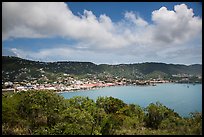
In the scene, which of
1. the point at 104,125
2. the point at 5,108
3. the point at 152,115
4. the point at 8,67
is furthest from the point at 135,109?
the point at 8,67

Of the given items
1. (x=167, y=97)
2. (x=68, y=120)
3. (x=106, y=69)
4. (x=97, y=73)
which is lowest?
(x=167, y=97)

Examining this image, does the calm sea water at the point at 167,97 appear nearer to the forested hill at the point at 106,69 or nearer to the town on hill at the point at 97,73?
the town on hill at the point at 97,73

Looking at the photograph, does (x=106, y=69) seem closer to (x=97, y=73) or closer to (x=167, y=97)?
(x=97, y=73)

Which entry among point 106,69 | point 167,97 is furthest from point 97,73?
point 167,97

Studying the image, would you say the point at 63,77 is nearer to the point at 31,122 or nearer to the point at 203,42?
the point at 31,122

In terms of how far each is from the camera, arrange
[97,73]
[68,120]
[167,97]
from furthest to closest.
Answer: [97,73], [167,97], [68,120]

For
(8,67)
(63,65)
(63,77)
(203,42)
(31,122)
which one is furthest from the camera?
(63,65)

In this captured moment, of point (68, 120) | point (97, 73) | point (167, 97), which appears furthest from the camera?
point (97, 73)

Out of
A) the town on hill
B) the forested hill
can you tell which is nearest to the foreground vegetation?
the town on hill

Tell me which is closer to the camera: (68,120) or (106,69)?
(68,120)

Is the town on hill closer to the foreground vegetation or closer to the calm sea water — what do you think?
the calm sea water

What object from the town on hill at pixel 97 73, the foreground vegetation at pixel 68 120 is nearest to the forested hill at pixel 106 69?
the town on hill at pixel 97 73
